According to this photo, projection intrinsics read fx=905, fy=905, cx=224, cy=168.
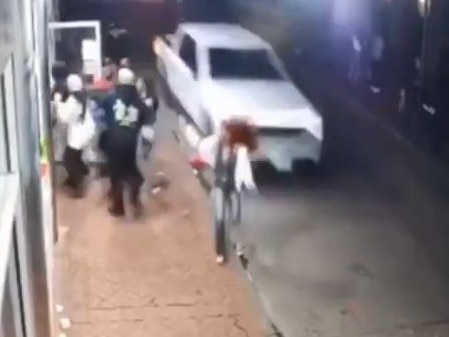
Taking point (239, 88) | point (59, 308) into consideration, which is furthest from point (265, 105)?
point (59, 308)

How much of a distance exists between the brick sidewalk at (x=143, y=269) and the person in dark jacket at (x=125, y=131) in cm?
6

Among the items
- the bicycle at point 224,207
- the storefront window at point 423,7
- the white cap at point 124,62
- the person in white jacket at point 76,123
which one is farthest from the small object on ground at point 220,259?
the storefront window at point 423,7

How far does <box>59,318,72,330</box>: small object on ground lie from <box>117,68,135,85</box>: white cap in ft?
1.61

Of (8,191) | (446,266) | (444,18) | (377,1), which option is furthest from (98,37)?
(446,266)

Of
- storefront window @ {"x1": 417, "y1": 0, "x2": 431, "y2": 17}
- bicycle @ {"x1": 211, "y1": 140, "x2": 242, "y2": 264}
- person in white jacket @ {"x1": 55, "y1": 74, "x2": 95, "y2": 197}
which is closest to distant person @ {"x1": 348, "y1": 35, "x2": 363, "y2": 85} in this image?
storefront window @ {"x1": 417, "y1": 0, "x2": 431, "y2": 17}

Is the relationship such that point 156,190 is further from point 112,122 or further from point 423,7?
point 423,7

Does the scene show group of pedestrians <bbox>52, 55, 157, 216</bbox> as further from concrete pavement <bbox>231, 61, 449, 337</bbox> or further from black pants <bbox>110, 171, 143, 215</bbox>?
concrete pavement <bbox>231, 61, 449, 337</bbox>

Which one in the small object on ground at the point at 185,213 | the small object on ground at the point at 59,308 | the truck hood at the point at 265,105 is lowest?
the small object on ground at the point at 59,308

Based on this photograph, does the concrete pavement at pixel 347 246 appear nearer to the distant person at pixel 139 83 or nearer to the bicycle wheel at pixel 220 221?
the bicycle wheel at pixel 220 221

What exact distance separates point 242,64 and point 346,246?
16.4 inches

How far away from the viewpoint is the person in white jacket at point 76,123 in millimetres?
1736

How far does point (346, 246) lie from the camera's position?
1.80 m

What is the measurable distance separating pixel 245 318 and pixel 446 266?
0.41 meters

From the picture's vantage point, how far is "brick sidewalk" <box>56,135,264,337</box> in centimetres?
180
